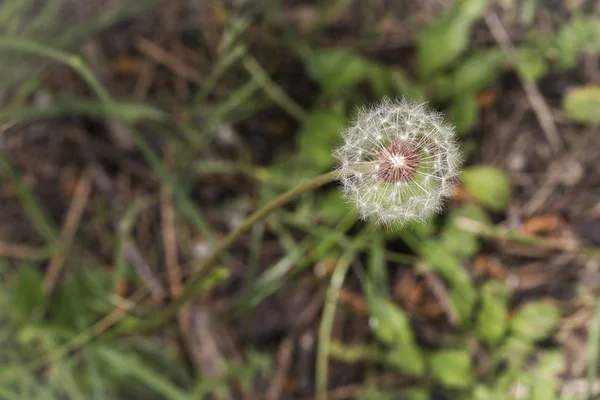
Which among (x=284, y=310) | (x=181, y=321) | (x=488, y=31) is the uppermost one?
(x=488, y=31)

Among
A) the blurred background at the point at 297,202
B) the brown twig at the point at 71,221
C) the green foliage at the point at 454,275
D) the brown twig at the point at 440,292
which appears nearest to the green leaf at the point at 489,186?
the blurred background at the point at 297,202

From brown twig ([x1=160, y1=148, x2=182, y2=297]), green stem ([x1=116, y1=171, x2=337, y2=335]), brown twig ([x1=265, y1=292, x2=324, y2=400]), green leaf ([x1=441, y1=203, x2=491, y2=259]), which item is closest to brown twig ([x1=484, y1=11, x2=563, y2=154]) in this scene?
green leaf ([x1=441, y1=203, x2=491, y2=259])

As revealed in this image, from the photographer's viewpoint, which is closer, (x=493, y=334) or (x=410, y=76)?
(x=493, y=334)

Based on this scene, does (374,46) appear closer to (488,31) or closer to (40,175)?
(488,31)

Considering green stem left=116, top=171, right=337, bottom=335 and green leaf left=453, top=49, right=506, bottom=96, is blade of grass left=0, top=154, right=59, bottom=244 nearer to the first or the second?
green stem left=116, top=171, right=337, bottom=335

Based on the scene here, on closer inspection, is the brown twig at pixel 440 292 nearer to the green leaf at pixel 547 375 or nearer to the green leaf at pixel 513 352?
the green leaf at pixel 513 352

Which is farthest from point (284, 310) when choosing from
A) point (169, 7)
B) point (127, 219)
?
point (169, 7)
